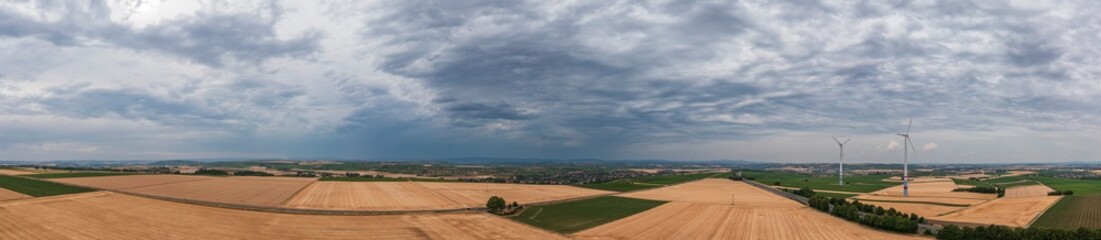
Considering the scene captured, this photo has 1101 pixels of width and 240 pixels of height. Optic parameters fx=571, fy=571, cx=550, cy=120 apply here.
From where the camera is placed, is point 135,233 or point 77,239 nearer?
point 77,239

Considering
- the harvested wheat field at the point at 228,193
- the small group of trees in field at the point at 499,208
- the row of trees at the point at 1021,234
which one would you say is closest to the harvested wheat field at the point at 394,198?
the harvested wheat field at the point at 228,193

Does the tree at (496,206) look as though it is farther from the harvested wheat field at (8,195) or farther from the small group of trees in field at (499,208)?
the harvested wheat field at (8,195)

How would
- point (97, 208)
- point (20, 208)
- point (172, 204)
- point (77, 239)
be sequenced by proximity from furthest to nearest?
point (172, 204), point (97, 208), point (20, 208), point (77, 239)

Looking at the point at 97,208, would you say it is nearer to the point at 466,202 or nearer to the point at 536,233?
the point at 466,202

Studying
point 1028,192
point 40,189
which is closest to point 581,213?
point 40,189

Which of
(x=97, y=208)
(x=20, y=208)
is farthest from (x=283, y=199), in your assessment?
(x=20, y=208)
